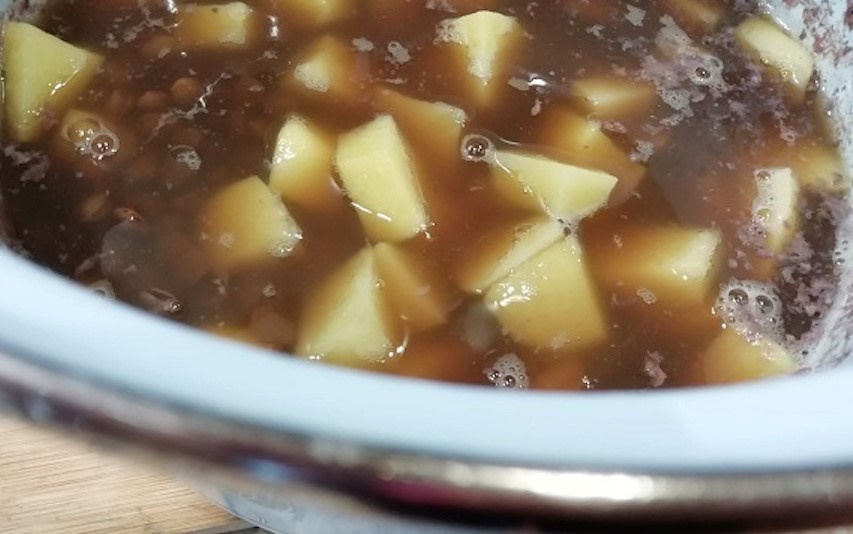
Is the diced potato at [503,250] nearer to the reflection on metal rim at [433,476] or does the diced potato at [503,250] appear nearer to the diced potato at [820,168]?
the diced potato at [820,168]

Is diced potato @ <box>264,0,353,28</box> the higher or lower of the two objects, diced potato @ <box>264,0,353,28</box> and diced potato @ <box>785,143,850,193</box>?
the higher

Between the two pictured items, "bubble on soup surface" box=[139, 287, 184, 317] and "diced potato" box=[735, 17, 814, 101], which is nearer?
"bubble on soup surface" box=[139, 287, 184, 317]

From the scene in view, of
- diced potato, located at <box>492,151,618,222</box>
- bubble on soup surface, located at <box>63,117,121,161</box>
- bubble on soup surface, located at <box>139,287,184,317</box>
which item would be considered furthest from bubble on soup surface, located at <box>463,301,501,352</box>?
bubble on soup surface, located at <box>63,117,121,161</box>

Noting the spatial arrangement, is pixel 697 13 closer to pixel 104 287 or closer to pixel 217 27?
pixel 217 27

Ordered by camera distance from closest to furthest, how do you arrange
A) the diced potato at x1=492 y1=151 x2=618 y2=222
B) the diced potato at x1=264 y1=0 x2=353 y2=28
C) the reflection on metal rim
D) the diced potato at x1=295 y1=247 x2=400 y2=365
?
the reflection on metal rim → the diced potato at x1=295 y1=247 x2=400 y2=365 → the diced potato at x1=492 y1=151 x2=618 y2=222 → the diced potato at x1=264 y1=0 x2=353 y2=28

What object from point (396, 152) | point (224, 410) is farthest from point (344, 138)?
point (224, 410)

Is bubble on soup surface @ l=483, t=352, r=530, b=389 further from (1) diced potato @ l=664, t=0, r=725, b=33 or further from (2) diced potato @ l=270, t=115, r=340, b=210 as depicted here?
(1) diced potato @ l=664, t=0, r=725, b=33

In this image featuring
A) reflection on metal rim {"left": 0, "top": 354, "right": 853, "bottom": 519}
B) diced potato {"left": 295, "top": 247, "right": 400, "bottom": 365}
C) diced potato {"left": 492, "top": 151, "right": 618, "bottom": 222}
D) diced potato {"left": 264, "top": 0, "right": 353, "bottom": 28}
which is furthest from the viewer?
diced potato {"left": 264, "top": 0, "right": 353, "bottom": 28}
